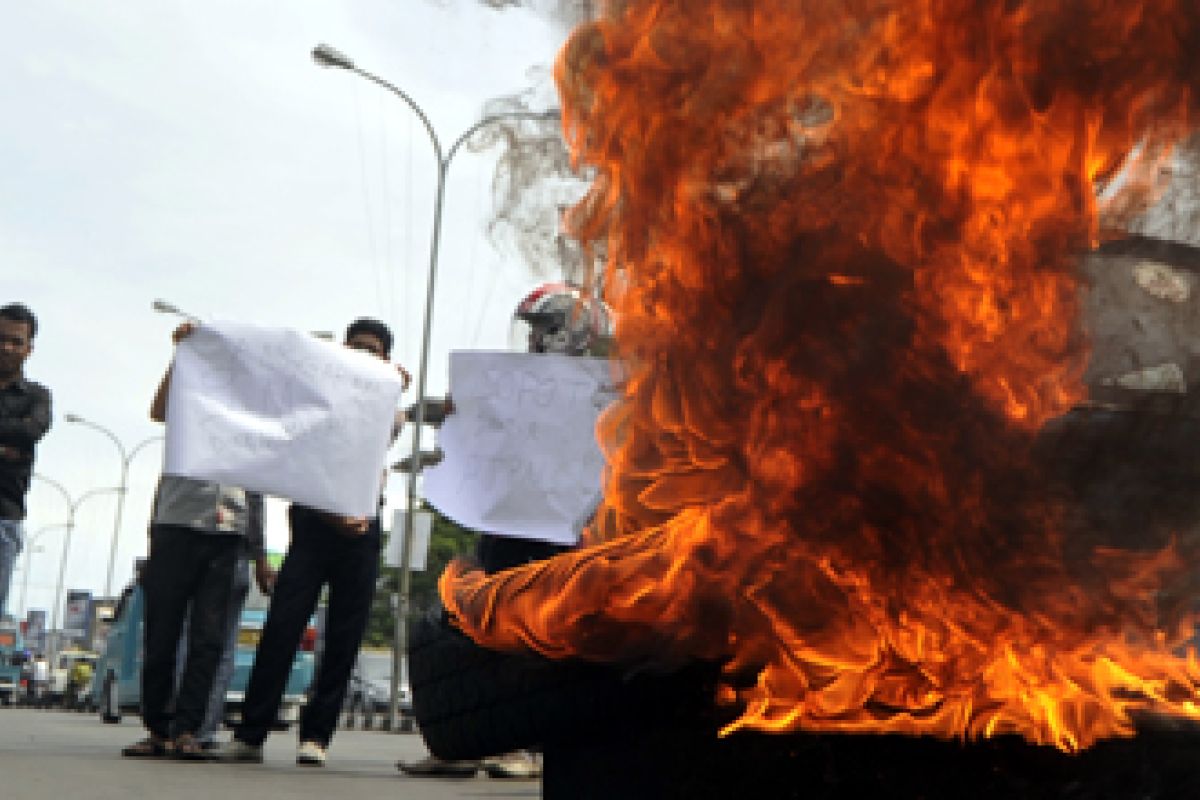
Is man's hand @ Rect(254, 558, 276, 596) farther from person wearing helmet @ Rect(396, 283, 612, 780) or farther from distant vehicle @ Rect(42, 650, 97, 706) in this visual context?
distant vehicle @ Rect(42, 650, 97, 706)

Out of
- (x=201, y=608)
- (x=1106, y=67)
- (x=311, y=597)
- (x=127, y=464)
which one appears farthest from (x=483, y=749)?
(x=127, y=464)

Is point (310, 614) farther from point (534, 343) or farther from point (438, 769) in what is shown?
point (534, 343)

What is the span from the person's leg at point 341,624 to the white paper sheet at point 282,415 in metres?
1.00

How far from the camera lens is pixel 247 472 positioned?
665cm

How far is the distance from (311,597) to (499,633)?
5.56 meters

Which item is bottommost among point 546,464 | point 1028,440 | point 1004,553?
point 1004,553

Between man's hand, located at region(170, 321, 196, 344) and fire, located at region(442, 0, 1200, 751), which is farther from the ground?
man's hand, located at region(170, 321, 196, 344)

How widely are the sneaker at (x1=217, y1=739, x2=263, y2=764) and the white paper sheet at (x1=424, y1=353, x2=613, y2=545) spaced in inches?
112

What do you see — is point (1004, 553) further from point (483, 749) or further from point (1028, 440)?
point (483, 749)

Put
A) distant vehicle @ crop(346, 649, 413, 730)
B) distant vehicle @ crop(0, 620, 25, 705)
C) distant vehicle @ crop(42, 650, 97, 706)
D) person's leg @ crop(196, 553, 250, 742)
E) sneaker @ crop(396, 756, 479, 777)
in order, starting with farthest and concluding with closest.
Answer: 1. distant vehicle @ crop(0, 620, 25, 705)
2. distant vehicle @ crop(42, 650, 97, 706)
3. distant vehicle @ crop(346, 649, 413, 730)
4. person's leg @ crop(196, 553, 250, 742)
5. sneaker @ crop(396, 756, 479, 777)

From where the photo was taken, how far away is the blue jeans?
7633mm

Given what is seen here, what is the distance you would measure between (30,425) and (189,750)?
182 cm

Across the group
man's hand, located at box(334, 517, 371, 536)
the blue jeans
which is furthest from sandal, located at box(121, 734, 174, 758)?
man's hand, located at box(334, 517, 371, 536)

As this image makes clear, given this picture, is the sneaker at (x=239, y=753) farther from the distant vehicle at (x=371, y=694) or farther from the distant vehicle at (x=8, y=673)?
the distant vehicle at (x=8, y=673)
